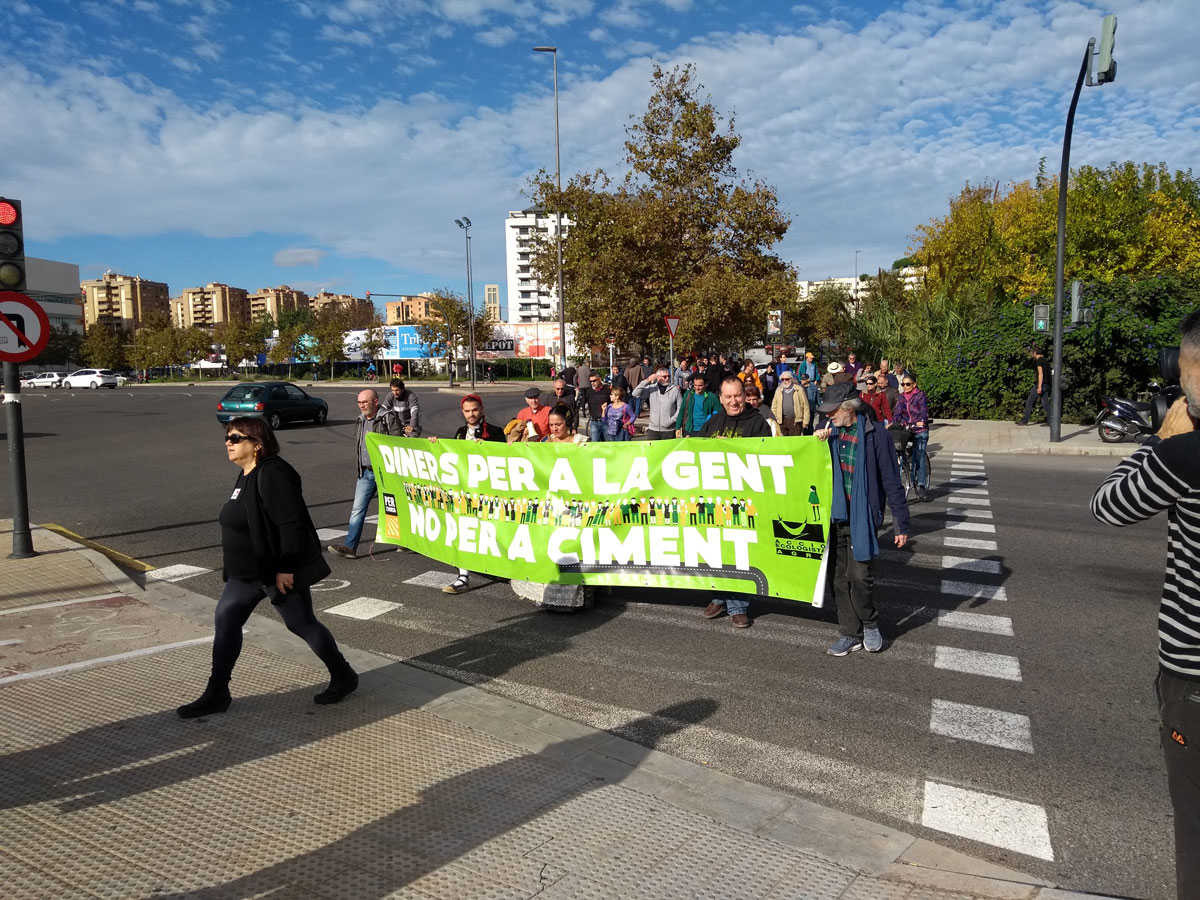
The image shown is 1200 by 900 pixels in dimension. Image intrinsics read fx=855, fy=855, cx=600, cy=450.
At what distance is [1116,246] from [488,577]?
33400mm

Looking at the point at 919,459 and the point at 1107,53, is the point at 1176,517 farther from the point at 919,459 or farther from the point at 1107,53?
the point at 1107,53

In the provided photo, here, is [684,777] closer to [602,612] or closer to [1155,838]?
[1155,838]

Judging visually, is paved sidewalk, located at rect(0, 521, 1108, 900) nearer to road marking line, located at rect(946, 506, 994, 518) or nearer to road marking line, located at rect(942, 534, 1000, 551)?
road marking line, located at rect(942, 534, 1000, 551)

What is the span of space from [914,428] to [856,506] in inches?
282

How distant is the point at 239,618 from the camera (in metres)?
4.68

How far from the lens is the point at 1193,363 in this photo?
2213mm

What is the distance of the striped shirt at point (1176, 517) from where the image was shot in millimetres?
2168

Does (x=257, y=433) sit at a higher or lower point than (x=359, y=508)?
higher

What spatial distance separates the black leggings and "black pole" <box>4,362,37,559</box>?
4.97 metres

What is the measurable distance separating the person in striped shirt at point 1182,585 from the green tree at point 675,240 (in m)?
23.5

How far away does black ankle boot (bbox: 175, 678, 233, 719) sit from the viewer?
4.61 m

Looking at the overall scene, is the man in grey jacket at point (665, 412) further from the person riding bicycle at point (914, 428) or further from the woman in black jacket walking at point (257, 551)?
the woman in black jacket walking at point (257, 551)

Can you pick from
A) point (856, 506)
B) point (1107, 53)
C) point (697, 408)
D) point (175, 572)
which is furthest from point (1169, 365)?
point (1107, 53)

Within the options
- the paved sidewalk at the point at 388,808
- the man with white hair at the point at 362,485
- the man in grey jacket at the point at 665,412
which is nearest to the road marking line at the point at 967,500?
the man in grey jacket at the point at 665,412
